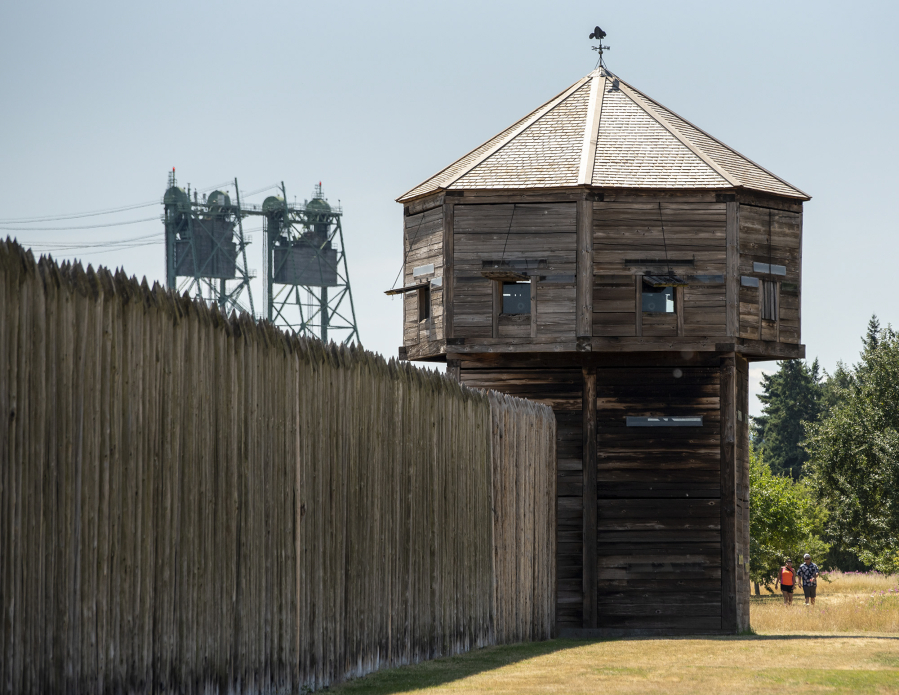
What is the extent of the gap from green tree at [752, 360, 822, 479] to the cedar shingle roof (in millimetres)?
56824

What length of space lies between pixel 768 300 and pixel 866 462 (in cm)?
2548

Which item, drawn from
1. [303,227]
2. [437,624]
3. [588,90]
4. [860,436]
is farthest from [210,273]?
[437,624]

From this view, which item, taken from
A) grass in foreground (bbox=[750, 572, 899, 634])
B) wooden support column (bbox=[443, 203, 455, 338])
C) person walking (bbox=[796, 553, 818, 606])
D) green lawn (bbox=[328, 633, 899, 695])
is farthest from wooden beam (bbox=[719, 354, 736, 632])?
person walking (bbox=[796, 553, 818, 606])

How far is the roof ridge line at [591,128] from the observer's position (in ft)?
60.1

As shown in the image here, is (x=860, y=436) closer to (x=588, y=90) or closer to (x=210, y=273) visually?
(x=588, y=90)

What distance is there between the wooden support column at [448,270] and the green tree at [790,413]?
194ft

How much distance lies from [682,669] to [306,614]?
139 inches

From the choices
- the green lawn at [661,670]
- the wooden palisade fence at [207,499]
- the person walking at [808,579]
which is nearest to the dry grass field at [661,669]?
the green lawn at [661,670]

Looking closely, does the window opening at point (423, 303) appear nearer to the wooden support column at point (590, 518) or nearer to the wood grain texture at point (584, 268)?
the wood grain texture at point (584, 268)

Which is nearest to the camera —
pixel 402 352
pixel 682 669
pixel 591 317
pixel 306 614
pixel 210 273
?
pixel 306 614

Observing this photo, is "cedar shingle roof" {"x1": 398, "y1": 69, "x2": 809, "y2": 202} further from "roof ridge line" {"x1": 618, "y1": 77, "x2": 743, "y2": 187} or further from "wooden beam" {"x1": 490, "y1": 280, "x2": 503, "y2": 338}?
"wooden beam" {"x1": 490, "y1": 280, "x2": 503, "y2": 338}

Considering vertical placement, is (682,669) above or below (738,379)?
below

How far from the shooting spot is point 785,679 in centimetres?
1028

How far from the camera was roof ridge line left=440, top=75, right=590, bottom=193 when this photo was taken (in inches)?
738
